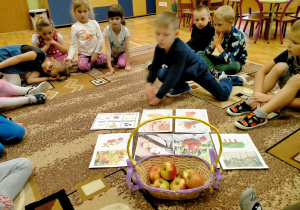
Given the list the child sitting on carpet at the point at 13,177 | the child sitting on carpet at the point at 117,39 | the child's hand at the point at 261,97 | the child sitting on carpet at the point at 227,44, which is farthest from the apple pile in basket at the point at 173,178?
the child sitting on carpet at the point at 117,39

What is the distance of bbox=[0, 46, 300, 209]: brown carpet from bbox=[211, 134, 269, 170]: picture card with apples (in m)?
0.03

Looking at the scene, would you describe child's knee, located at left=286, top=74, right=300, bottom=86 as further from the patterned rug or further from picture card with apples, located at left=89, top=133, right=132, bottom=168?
picture card with apples, located at left=89, top=133, right=132, bottom=168

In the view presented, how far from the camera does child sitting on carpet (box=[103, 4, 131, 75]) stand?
2.18 meters

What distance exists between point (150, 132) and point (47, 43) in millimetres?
1706

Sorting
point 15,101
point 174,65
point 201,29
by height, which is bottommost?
point 15,101

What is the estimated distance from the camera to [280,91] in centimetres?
135

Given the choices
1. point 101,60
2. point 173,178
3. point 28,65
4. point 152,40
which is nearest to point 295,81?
point 173,178

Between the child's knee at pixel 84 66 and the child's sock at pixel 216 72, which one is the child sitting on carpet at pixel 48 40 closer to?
the child's knee at pixel 84 66

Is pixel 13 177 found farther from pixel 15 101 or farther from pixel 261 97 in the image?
pixel 261 97

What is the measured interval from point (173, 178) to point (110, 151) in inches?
16.3

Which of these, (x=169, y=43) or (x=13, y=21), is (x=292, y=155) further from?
(x=13, y=21)

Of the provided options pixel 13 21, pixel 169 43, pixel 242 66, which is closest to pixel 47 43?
pixel 169 43

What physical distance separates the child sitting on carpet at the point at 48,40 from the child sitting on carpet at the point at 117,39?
55 centimetres

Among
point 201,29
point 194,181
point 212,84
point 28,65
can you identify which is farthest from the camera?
point 201,29
